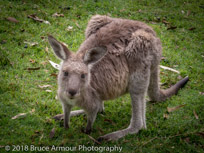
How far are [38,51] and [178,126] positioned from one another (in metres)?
3.39

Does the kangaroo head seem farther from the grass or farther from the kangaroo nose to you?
the grass

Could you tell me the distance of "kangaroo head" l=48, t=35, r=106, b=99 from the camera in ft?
10.7

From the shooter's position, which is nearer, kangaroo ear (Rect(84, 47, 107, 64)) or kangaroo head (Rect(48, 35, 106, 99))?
kangaroo head (Rect(48, 35, 106, 99))

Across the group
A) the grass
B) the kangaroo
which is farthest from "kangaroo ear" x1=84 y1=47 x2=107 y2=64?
the grass

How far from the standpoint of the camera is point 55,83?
490 cm

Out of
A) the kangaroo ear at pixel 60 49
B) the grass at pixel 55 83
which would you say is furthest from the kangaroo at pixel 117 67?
the grass at pixel 55 83

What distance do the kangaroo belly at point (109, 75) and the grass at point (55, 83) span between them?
2.10ft

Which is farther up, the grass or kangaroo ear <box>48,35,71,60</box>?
kangaroo ear <box>48,35,71,60</box>

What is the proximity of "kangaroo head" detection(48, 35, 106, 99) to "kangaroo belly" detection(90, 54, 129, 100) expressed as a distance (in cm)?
31

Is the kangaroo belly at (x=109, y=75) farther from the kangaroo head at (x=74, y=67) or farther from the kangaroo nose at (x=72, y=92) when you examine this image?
the kangaroo nose at (x=72, y=92)

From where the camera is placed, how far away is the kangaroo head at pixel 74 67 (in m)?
3.27

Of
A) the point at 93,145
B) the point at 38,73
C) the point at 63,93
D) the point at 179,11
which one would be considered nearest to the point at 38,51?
the point at 38,73

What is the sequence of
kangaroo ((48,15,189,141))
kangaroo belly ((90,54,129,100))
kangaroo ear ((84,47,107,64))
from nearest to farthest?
kangaroo ear ((84,47,107,64)), kangaroo ((48,15,189,141)), kangaroo belly ((90,54,129,100))

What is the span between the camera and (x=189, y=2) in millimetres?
9234
